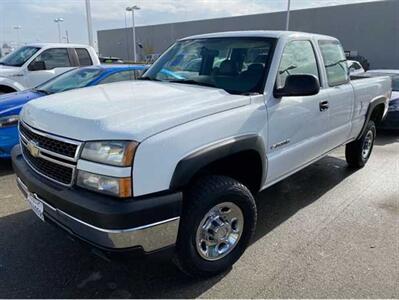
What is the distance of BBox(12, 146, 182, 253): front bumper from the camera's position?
2141mm

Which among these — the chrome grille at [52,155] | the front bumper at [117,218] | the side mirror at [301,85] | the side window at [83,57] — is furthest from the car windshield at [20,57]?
the side mirror at [301,85]

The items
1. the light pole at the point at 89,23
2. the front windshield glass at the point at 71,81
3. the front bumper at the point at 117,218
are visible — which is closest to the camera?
the front bumper at the point at 117,218

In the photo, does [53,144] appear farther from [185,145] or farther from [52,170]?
[185,145]

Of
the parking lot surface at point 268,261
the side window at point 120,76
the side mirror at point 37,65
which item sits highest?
the side window at point 120,76

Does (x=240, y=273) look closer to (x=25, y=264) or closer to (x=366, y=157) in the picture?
(x=25, y=264)

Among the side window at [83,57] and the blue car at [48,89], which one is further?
the side window at [83,57]

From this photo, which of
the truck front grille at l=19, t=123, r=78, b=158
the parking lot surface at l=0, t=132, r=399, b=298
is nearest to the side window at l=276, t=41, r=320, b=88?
the parking lot surface at l=0, t=132, r=399, b=298

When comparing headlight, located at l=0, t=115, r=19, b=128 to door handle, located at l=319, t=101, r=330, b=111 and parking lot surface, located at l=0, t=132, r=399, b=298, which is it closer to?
parking lot surface, located at l=0, t=132, r=399, b=298

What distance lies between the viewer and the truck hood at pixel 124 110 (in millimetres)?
2244

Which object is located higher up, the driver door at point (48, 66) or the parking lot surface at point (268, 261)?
the driver door at point (48, 66)

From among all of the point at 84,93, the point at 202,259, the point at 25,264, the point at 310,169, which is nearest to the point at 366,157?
the point at 310,169

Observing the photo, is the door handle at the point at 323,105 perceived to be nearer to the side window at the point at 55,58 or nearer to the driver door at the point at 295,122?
the driver door at the point at 295,122

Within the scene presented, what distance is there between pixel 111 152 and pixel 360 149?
13.9ft

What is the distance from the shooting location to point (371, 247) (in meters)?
3.28
